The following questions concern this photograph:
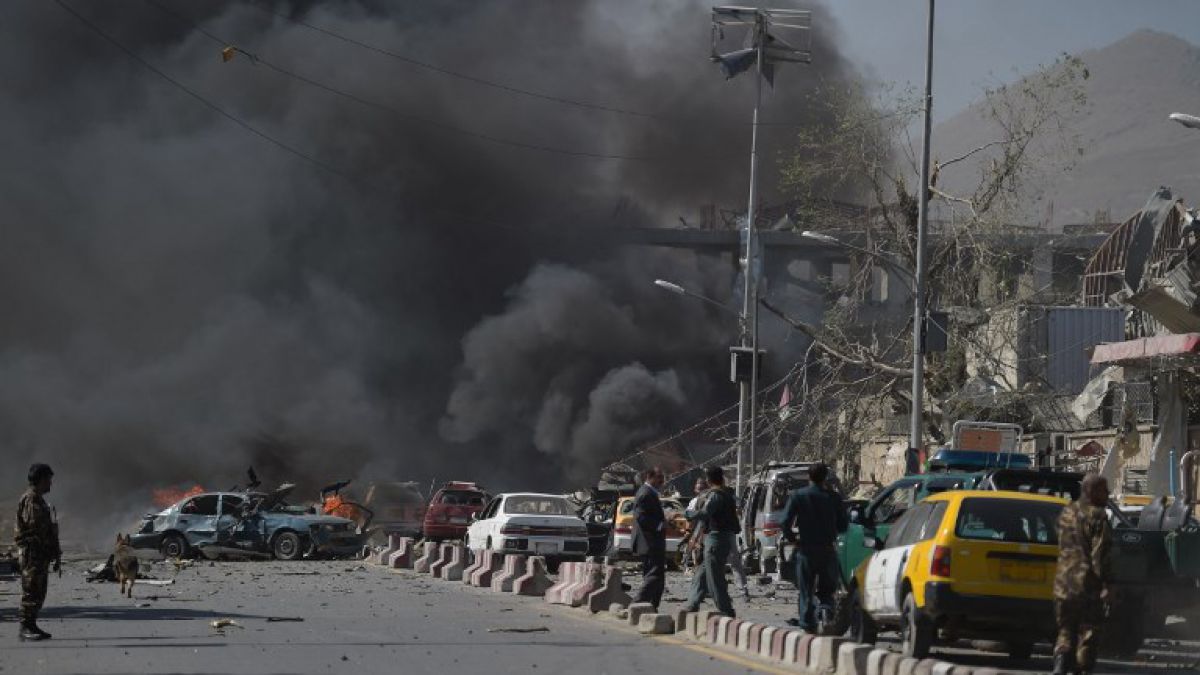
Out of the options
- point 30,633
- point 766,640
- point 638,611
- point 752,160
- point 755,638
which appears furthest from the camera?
point 752,160

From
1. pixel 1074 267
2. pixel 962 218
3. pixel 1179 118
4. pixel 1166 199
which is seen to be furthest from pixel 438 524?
pixel 1074 267

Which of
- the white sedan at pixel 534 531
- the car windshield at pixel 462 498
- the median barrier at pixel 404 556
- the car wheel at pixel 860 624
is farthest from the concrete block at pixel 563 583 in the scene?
the car windshield at pixel 462 498

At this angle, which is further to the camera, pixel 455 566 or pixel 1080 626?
pixel 455 566

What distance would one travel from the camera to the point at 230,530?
32.3 m

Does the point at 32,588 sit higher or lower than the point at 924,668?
higher

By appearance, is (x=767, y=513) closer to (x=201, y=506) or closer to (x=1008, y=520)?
(x=201, y=506)

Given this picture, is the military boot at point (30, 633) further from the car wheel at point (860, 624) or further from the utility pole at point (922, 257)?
the utility pole at point (922, 257)

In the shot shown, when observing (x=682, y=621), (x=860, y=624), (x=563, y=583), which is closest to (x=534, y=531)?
(x=563, y=583)

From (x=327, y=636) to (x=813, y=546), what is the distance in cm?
426

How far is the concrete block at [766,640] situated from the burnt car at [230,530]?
774 inches

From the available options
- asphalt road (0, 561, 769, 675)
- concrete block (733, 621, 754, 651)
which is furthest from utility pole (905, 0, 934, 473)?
concrete block (733, 621, 754, 651)

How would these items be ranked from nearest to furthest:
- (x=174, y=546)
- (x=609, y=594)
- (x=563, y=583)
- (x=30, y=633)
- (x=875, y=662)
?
(x=875, y=662), (x=30, y=633), (x=609, y=594), (x=563, y=583), (x=174, y=546)

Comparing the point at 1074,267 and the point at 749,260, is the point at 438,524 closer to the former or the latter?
the point at 749,260

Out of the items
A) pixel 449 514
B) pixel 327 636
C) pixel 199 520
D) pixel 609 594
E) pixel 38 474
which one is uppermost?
pixel 449 514
